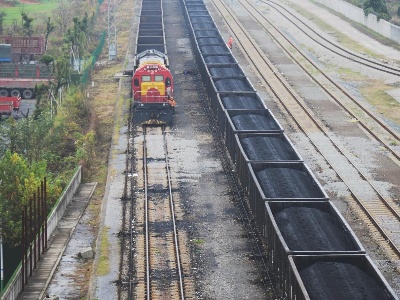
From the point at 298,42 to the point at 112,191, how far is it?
3705cm

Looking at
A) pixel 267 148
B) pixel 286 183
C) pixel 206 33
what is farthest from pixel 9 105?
pixel 286 183

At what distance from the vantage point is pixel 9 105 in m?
47.3

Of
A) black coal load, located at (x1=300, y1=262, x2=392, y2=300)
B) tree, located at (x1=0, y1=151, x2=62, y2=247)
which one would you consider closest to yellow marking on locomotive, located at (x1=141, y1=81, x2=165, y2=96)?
tree, located at (x1=0, y1=151, x2=62, y2=247)

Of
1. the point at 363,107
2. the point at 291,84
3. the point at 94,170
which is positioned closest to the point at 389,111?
the point at 363,107

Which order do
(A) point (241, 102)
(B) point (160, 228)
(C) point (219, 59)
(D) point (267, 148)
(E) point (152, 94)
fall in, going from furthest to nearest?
1. (C) point (219, 59)
2. (E) point (152, 94)
3. (A) point (241, 102)
4. (D) point (267, 148)
5. (B) point (160, 228)

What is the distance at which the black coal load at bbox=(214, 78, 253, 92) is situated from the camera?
4178 centimetres

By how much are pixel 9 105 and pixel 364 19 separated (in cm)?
3904

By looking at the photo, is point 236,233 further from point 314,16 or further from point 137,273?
point 314,16

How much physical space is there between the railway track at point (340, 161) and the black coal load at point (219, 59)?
3.01 m

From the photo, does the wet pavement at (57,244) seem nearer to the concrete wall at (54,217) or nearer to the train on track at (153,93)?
the concrete wall at (54,217)

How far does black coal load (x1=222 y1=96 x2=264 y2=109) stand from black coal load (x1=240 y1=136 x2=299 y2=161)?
5.42 meters

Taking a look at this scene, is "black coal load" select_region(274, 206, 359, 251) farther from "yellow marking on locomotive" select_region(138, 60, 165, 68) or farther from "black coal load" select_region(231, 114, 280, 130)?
"yellow marking on locomotive" select_region(138, 60, 165, 68)

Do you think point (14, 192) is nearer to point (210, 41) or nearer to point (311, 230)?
point (311, 230)

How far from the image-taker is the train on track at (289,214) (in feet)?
65.3
